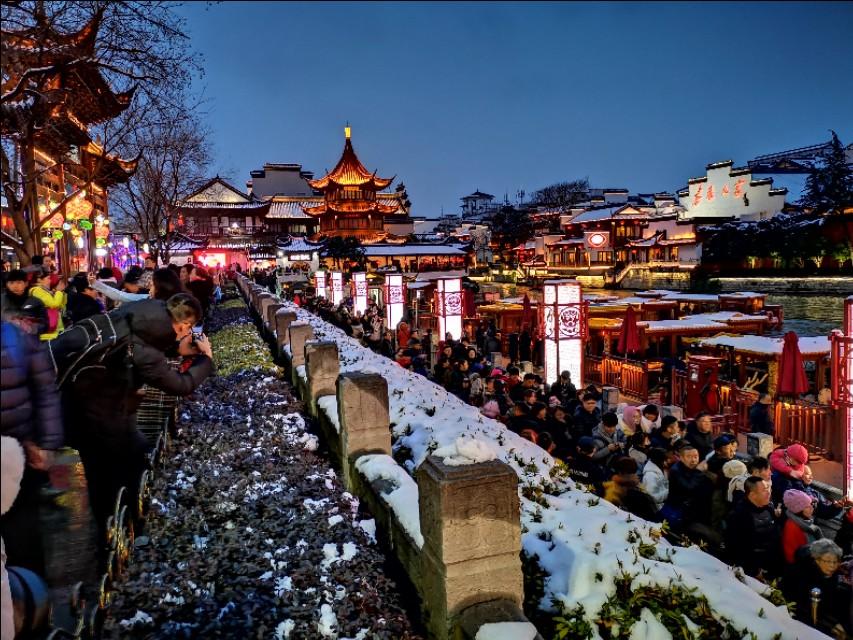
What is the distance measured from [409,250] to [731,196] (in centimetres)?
3077

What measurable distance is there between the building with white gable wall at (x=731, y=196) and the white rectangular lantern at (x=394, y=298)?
38.4m

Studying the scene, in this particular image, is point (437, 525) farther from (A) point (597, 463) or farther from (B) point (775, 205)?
(B) point (775, 205)

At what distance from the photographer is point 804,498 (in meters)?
5.62

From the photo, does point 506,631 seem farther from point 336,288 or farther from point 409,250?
point 409,250

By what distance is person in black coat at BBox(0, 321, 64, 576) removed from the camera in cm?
293

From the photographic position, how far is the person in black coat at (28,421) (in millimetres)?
2932

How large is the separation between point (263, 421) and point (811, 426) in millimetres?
9306

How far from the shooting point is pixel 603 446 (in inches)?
302

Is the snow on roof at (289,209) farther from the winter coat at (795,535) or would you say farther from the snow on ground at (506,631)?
the snow on ground at (506,631)

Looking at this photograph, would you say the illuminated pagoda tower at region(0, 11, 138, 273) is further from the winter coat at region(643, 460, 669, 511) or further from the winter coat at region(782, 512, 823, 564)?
the winter coat at region(782, 512, 823, 564)

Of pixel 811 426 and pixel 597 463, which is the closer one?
pixel 597 463

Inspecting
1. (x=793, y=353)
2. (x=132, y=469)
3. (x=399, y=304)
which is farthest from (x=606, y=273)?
(x=132, y=469)

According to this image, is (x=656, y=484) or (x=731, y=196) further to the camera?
(x=731, y=196)

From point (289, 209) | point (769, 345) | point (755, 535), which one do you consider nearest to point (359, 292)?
point (769, 345)
